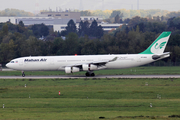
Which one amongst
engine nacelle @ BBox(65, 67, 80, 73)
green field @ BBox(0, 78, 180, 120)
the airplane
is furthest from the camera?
the airplane

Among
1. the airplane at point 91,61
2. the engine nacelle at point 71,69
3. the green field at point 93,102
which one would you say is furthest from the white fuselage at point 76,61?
the green field at point 93,102

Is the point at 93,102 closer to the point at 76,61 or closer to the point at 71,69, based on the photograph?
the point at 71,69

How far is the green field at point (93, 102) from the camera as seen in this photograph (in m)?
24.2

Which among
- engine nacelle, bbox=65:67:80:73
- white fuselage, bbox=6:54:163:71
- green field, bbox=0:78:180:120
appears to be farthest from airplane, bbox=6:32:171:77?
green field, bbox=0:78:180:120

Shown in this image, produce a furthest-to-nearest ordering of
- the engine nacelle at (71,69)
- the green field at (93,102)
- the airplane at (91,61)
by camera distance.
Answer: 1. the airplane at (91,61)
2. the engine nacelle at (71,69)
3. the green field at (93,102)

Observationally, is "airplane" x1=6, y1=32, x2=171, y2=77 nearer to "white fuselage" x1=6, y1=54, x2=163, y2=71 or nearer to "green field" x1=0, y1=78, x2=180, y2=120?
"white fuselage" x1=6, y1=54, x2=163, y2=71

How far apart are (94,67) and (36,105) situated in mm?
25571

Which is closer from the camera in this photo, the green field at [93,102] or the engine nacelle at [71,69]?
the green field at [93,102]

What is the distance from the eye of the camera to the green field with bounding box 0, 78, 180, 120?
79.3ft

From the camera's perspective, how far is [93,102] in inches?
1181

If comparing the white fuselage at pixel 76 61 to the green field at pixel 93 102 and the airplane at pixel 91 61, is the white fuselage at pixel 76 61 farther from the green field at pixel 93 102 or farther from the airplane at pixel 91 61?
the green field at pixel 93 102

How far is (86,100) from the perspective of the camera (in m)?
31.3

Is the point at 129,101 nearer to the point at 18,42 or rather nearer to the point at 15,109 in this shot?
the point at 15,109

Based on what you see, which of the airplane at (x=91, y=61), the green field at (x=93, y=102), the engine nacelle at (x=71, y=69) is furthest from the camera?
the airplane at (x=91, y=61)
